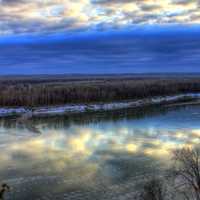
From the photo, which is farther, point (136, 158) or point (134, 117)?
point (134, 117)

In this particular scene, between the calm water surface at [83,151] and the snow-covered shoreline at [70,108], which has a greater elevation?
the snow-covered shoreline at [70,108]

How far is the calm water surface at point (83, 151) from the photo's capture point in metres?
14.3

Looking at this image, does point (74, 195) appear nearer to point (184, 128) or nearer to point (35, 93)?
point (184, 128)

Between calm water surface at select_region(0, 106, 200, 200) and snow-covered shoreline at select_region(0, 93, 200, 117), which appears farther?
snow-covered shoreline at select_region(0, 93, 200, 117)

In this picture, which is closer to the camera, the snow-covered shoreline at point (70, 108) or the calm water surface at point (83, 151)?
the calm water surface at point (83, 151)

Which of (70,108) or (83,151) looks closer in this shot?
(83,151)

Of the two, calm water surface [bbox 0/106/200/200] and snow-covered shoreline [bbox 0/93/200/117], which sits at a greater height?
snow-covered shoreline [bbox 0/93/200/117]

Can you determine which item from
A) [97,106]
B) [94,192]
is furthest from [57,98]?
[94,192]

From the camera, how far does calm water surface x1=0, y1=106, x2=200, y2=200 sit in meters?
14.3

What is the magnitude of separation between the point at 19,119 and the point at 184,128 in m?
Result: 16.8

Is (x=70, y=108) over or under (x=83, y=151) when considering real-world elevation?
over

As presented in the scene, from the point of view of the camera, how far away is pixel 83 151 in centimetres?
1998

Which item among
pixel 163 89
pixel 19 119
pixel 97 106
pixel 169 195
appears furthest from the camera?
pixel 163 89

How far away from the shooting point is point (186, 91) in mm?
69500
